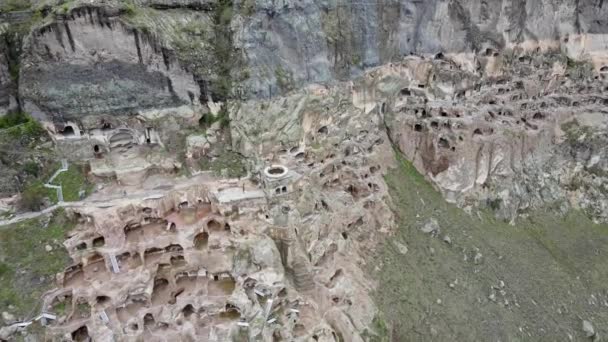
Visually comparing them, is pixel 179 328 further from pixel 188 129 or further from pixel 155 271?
pixel 188 129

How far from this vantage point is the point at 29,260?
103 ft

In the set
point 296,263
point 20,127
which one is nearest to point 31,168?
point 20,127

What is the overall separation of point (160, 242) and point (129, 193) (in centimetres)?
635

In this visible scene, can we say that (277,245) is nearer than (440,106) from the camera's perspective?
Yes

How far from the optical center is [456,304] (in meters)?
35.3

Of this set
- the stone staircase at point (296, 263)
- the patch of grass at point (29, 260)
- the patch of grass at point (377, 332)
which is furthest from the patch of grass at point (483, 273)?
the patch of grass at point (29, 260)

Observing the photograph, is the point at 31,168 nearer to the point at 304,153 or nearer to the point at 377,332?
the point at 304,153

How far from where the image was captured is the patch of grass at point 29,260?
29122 millimetres

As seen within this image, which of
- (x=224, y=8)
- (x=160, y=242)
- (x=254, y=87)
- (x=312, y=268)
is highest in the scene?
(x=224, y=8)

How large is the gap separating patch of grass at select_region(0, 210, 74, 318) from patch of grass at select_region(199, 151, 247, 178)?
12.1 meters

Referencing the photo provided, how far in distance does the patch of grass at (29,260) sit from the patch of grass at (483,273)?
22982mm

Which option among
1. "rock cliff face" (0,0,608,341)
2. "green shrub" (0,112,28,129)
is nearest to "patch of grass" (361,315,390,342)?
"rock cliff face" (0,0,608,341)

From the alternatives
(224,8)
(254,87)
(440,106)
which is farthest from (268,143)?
(440,106)

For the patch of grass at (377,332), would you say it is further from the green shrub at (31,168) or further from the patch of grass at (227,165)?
the green shrub at (31,168)
